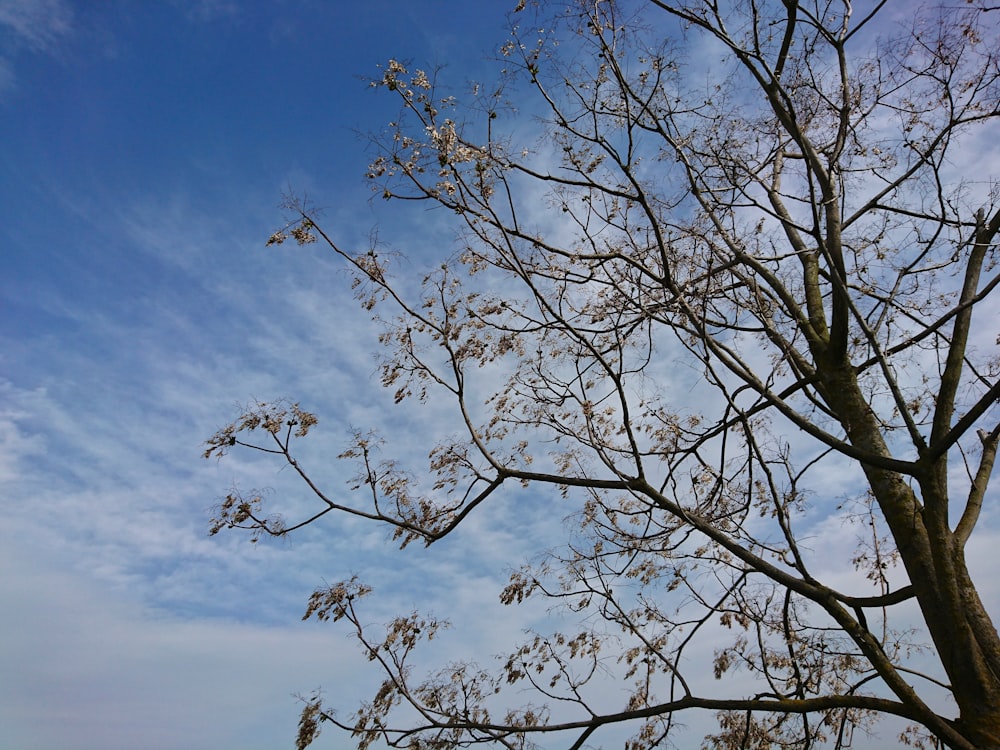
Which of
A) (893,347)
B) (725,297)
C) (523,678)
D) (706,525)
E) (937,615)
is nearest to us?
(937,615)

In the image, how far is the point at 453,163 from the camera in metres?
7.14

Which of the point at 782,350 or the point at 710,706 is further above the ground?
the point at 782,350

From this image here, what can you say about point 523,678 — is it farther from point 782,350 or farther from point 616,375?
point 782,350

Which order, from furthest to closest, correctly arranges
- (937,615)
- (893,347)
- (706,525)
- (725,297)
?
1. (725,297)
2. (893,347)
3. (706,525)
4. (937,615)

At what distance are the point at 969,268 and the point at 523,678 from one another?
22.4ft

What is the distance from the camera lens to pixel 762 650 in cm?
816

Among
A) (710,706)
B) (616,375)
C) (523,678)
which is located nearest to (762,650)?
(710,706)

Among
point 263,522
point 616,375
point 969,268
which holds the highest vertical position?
point 969,268

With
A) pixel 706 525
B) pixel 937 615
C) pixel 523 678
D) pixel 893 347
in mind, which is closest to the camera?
pixel 937 615

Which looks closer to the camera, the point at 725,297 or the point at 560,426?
the point at 560,426

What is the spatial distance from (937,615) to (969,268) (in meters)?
4.05

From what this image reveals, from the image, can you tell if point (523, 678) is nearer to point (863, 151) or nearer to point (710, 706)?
point (710, 706)

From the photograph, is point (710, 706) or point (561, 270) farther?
point (561, 270)

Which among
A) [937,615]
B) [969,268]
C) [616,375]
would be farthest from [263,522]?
[969,268]
